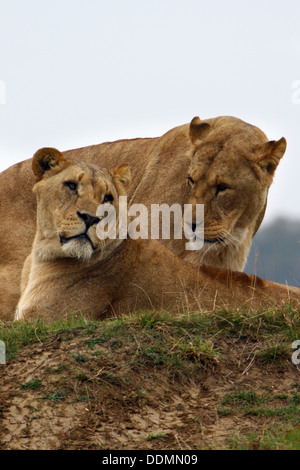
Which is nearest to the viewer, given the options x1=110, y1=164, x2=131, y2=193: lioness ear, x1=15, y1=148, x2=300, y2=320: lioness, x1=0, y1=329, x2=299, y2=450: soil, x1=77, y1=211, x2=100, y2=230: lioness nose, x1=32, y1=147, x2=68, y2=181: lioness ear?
x1=0, y1=329, x2=299, y2=450: soil

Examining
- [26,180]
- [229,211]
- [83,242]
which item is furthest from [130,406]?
[26,180]

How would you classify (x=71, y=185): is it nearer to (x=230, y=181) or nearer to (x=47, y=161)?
(x=47, y=161)

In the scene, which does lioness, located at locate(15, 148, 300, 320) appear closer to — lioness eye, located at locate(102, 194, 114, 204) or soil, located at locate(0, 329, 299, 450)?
lioness eye, located at locate(102, 194, 114, 204)

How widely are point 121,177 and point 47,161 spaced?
0.64 metres


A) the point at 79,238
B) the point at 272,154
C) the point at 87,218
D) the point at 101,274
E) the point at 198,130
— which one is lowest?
the point at 101,274

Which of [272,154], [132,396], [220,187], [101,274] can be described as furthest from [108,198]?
[132,396]

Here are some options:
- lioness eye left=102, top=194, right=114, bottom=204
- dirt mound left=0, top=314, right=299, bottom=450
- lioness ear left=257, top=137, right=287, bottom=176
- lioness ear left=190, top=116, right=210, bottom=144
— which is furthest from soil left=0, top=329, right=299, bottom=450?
lioness ear left=190, top=116, right=210, bottom=144

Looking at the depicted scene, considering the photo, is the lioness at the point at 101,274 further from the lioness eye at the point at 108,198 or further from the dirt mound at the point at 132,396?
the dirt mound at the point at 132,396

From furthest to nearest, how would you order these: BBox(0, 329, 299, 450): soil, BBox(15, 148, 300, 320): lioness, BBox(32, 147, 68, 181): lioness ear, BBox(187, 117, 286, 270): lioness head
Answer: BBox(187, 117, 286, 270): lioness head < BBox(32, 147, 68, 181): lioness ear < BBox(15, 148, 300, 320): lioness < BBox(0, 329, 299, 450): soil

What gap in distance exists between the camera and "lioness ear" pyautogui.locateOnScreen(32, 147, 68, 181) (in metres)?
6.54

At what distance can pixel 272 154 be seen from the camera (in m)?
7.21

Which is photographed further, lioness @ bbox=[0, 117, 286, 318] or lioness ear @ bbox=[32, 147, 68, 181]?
lioness @ bbox=[0, 117, 286, 318]

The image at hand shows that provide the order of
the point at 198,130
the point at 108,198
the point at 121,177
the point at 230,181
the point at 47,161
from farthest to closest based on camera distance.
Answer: the point at 198,130 < the point at 230,181 < the point at 121,177 < the point at 47,161 < the point at 108,198

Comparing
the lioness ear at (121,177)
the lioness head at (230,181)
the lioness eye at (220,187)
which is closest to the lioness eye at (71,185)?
the lioness ear at (121,177)
